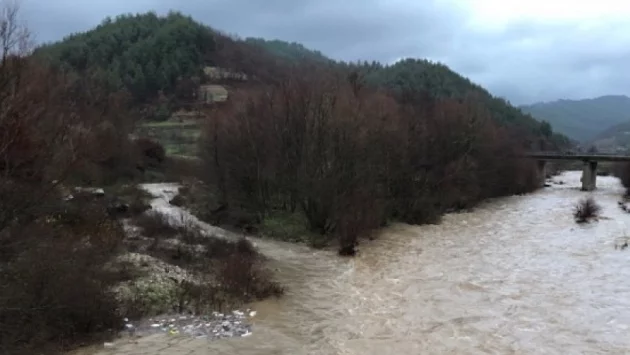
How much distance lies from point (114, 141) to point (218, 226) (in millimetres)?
23482

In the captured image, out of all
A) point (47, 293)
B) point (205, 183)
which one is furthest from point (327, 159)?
point (47, 293)

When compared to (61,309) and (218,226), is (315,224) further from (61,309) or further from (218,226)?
(61,309)

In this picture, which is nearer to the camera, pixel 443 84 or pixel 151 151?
pixel 151 151

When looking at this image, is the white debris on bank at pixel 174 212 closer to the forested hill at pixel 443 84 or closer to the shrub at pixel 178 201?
the shrub at pixel 178 201

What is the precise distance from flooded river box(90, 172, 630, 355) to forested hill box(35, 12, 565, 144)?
8959cm

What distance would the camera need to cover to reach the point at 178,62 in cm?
13738

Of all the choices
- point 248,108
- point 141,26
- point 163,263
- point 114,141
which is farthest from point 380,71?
point 163,263

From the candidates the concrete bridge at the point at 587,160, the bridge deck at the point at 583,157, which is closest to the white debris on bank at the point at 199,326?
the concrete bridge at the point at 587,160

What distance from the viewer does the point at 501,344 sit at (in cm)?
1602

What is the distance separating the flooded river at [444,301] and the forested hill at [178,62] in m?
89.6

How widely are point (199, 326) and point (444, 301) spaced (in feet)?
31.3

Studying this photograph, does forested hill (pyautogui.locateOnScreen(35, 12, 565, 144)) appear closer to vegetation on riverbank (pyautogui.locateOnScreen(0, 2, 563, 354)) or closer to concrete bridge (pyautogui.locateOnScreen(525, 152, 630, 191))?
concrete bridge (pyautogui.locateOnScreen(525, 152, 630, 191))

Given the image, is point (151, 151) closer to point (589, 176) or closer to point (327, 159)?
point (327, 159)

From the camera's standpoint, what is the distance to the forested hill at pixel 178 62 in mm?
127062
